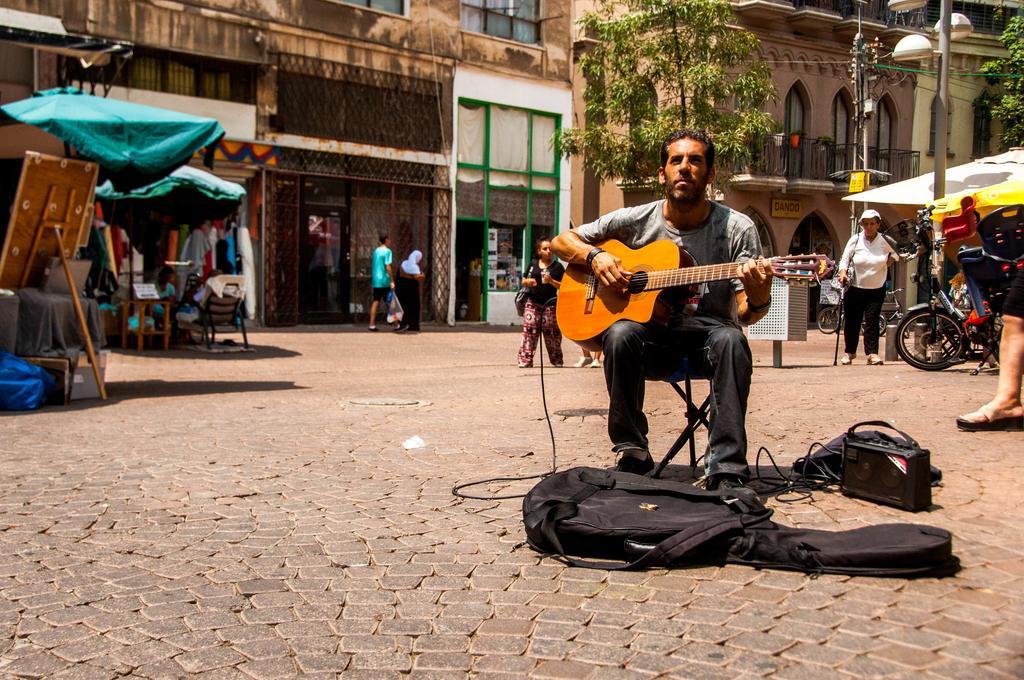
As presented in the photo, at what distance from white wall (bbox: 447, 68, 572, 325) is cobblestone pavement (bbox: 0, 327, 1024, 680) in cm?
1727

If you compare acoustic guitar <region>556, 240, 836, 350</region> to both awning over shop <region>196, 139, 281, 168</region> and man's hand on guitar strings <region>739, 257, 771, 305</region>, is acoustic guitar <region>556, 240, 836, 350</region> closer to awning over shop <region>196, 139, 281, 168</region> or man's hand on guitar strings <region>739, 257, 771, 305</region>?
man's hand on guitar strings <region>739, 257, 771, 305</region>

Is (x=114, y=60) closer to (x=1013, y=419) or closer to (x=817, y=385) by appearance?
(x=817, y=385)

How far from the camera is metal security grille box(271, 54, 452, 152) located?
21156mm

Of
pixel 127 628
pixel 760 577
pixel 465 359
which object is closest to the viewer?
pixel 127 628

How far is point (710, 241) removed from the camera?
484 centimetres

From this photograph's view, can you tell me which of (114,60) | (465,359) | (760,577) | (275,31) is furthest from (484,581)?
(275,31)

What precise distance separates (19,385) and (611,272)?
5.56 m

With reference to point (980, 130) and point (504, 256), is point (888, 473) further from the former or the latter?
point (980, 130)

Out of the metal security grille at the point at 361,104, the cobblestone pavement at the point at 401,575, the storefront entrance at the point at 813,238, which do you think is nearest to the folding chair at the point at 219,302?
the metal security grille at the point at 361,104

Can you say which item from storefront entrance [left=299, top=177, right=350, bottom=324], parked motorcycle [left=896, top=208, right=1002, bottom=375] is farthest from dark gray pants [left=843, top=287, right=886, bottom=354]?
storefront entrance [left=299, top=177, right=350, bottom=324]

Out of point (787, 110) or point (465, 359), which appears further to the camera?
point (787, 110)

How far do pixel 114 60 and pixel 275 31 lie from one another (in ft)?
11.6

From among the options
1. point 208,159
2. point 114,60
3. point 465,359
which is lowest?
point 465,359

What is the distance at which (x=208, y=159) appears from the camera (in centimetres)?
1030
